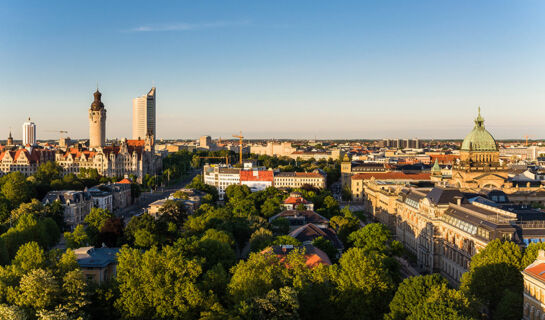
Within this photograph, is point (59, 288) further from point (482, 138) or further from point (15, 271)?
point (482, 138)

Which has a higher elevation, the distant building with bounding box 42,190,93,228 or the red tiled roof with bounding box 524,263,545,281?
the red tiled roof with bounding box 524,263,545,281

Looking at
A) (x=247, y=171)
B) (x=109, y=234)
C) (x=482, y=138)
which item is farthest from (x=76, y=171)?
(x=482, y=138)

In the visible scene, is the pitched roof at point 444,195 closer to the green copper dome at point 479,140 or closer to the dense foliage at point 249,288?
the dense foliage at point 249,288

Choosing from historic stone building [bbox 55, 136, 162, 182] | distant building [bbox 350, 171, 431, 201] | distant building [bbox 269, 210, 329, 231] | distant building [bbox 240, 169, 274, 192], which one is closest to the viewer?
distant building [bbox 269, 210, 329, 231]

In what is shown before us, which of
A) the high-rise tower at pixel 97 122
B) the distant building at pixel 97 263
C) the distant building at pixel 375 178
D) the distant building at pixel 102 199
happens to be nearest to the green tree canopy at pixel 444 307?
the distant building at pixel 97 263

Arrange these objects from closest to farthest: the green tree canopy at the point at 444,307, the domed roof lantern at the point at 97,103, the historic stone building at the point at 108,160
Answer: the green tree canopy at the point at 444,307 < the historic stone building at the point at 108,160 < the domed roof lantern at the point at 97,103

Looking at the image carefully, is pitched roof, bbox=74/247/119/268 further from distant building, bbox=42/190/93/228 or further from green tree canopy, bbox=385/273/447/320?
distant building, bbox=42/190/93/228

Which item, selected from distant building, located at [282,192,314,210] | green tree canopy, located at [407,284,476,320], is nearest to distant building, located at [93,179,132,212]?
distant building, located at [282,192,314,210]
